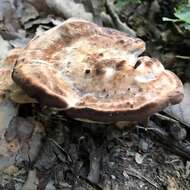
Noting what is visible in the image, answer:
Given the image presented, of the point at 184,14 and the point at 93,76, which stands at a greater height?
the point at 93,76

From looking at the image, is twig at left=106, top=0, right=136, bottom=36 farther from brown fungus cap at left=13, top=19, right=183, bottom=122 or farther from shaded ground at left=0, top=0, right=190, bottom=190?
shaded ground at left=0, top=0, right=190, bottom=190

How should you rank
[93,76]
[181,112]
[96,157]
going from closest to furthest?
[93,76] → [96,157] → [181,112]

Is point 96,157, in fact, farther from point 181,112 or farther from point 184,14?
point 184,14

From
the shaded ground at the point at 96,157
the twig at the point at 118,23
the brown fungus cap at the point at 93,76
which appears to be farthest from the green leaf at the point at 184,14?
the shaded ground at the point at 96,157

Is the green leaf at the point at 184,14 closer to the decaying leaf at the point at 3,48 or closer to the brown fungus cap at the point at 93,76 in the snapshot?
the brown fungus cap at the point at 93,76

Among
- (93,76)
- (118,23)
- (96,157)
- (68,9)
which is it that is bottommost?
(96,157)

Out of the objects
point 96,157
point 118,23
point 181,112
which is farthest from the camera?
point 118,23

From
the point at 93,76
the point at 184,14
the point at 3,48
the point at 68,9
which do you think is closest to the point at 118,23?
the point at 68,9

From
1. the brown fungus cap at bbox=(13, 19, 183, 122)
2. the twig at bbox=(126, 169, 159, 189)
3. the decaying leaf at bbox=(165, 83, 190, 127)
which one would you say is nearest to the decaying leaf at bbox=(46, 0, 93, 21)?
the brown fungus cap at bbox=(13, 19, 183, 122)

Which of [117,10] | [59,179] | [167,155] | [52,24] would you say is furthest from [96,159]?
[117,10]
